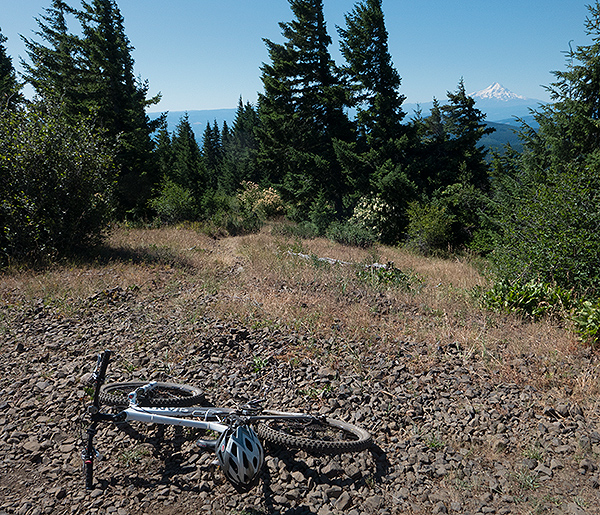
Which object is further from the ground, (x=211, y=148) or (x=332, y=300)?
(x=211, y=148)

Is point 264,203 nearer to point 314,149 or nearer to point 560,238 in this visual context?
point 314,149

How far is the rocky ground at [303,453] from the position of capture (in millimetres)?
2994

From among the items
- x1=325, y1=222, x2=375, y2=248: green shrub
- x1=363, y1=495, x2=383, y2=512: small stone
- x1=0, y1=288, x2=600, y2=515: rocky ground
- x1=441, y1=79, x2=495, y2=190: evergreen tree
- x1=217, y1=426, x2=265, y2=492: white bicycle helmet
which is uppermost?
x1=441, y1=79, x2=495, y2=190: evergreen tree

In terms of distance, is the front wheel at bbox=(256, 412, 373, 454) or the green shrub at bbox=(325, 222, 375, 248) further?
the green shrub at bbox=(325, 222, 375, 248)

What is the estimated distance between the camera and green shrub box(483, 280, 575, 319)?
5898mm

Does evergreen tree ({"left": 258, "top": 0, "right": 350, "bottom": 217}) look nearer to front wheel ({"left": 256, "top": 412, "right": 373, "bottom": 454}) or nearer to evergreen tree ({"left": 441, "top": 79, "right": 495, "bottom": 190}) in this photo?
evergreen tree ({"left": 441, "top": 79, "right": 495, "bottom": 190})

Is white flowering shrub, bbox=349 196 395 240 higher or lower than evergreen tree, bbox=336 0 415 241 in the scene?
lower

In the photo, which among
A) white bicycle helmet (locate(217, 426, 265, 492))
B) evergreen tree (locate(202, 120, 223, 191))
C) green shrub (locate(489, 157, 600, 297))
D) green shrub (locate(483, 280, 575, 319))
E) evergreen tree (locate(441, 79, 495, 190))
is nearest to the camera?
white bicycle helmet (locate(217, 426, 265, 492))

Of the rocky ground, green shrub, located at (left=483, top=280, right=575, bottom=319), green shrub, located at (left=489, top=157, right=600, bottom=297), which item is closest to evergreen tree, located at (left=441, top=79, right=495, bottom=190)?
green shrub, located at (left=489, top=157, right=600, bottom=297)

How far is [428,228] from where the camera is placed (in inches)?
655

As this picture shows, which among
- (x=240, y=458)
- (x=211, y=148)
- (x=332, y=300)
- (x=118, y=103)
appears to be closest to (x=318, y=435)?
(x=240, y=458)

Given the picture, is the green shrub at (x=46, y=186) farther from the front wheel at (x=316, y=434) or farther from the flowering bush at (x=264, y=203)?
the flowering bush at (x=264, y=203)

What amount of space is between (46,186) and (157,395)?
26.9 feet

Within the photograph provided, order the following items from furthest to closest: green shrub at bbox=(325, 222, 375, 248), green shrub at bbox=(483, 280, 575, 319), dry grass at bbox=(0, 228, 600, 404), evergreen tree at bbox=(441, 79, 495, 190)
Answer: evergreen tree at bbox=(441, 79, 495, 190), green shrub at bbox=(325, 222, 375, 248), green shrub at bbox=(483, 280, 575, 319), dry grass at bbox=(0, 228, 600, 404)
